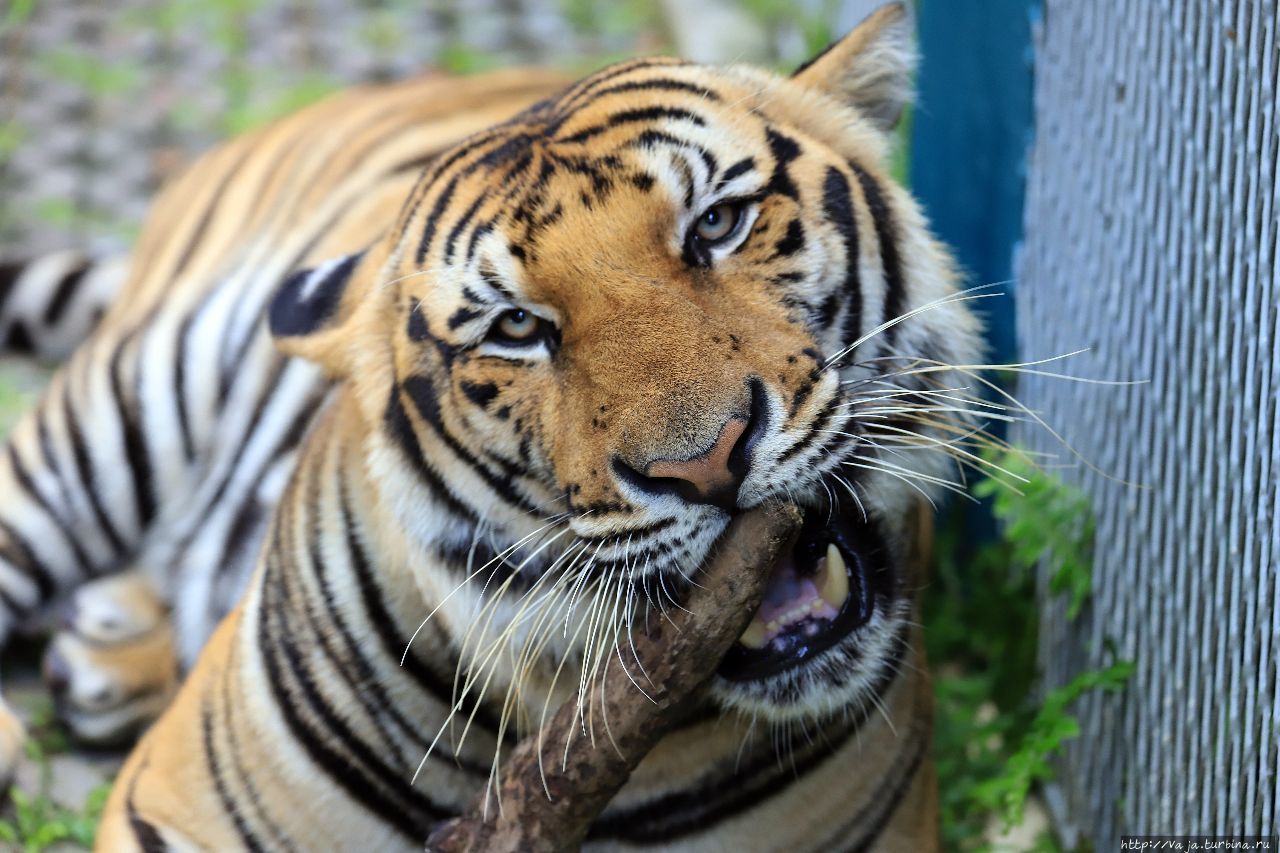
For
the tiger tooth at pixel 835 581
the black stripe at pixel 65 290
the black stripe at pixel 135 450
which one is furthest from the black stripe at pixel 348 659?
the black stripe at pixel 65 290

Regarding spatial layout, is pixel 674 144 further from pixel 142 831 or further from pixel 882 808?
Answer: pixel 142 831

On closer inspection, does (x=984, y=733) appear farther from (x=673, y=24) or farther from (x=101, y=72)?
(x=101, y=72)

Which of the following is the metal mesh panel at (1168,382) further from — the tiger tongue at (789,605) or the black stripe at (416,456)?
the black stripe at (416,456)

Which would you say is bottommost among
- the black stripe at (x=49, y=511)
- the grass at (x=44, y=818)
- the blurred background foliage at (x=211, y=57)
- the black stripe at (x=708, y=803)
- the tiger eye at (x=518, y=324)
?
the grass at (x=44, y=818)

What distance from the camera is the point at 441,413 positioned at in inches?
83.0

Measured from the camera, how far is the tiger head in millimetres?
1825

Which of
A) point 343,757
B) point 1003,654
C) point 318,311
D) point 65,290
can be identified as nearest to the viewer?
point 343,757

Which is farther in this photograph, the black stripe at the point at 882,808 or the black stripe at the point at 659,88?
the black stripe at the point at 882,808

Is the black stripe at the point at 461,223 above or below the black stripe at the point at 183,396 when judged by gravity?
above

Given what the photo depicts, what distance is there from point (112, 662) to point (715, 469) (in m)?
2.02

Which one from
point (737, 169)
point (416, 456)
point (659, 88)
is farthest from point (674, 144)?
point (416, 456)

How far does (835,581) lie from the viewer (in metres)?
2.09

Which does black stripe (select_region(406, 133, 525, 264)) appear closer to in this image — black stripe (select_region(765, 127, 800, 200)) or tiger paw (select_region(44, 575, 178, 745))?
black stripe (select_region(765, 127, 800, 200))

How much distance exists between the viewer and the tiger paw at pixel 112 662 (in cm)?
322
